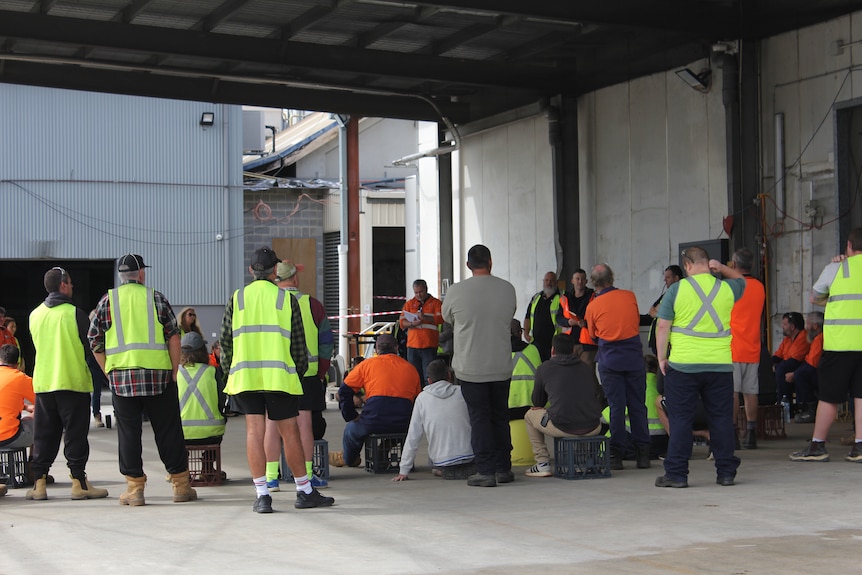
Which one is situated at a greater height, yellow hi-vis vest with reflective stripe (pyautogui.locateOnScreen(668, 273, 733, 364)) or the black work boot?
yellow hi-vis vest with reflective stripe (pyautogui.locateOnScreen(668, 273, 733, 364))

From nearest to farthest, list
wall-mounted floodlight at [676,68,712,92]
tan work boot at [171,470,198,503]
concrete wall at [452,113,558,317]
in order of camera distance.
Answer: tan work boot at [171,470,198,503]
wall-mounted floodlight at [676,68,712,92]
concrete wall at [452,113,558,317]

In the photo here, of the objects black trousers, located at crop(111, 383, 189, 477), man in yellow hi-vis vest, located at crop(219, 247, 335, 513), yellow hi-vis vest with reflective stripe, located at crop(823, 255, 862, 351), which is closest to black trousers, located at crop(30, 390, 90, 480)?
black trousers, located at crop(111, 383, 189, 477)

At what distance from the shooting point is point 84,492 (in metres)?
9.16

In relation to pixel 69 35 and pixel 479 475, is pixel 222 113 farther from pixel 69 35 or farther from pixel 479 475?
pixel 479 475

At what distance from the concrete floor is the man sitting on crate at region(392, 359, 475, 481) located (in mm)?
234

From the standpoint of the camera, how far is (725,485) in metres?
8.95

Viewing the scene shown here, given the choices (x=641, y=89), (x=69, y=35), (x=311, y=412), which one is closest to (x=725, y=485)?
(x=311, y=412)

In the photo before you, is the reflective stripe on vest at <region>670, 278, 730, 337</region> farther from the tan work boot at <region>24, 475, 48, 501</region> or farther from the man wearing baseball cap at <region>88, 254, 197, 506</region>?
the tan work boot at <region>24, 475, 48, 501</region>

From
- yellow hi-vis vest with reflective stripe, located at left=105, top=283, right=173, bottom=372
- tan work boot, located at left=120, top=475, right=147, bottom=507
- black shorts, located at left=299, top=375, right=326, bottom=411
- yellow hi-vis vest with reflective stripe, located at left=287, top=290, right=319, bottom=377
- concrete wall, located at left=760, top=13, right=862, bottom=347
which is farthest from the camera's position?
concrete wall, located at left=760, top=13, right=862, bottom=347

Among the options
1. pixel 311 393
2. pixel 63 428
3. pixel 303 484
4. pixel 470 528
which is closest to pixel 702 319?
pixel 470 528

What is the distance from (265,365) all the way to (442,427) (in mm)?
2167

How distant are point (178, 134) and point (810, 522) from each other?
2106cm

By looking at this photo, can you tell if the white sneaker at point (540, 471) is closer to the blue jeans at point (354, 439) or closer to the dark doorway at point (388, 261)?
the blue jeans at point (354, 439)

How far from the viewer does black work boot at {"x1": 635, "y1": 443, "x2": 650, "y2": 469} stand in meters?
10.4
